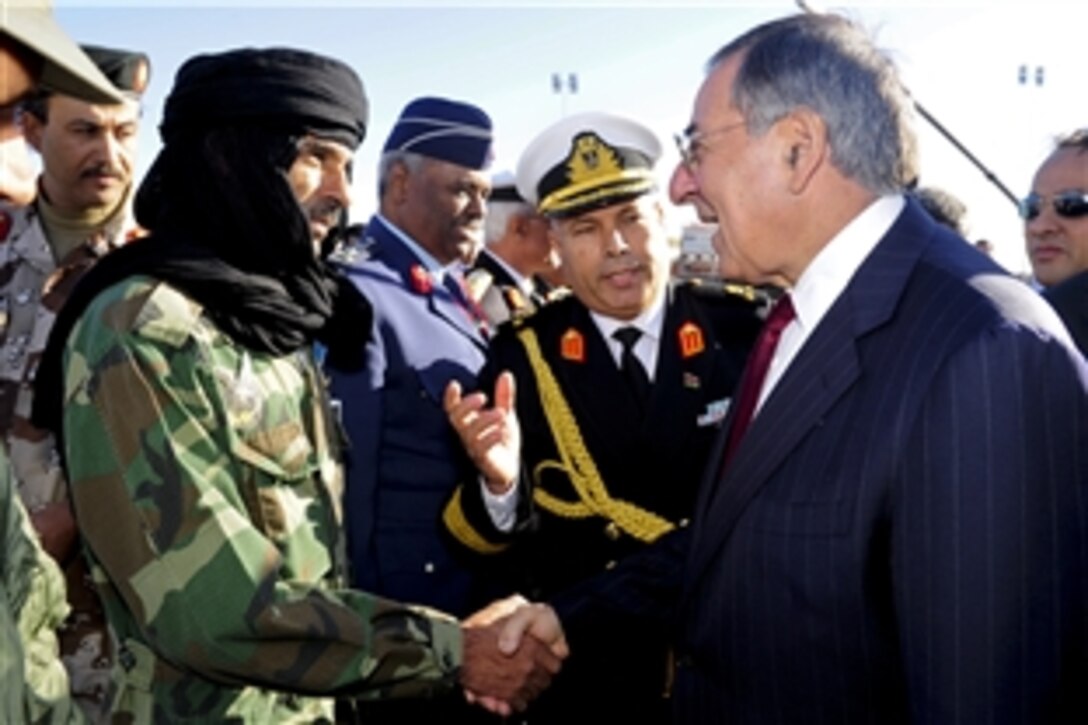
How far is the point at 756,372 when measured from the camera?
238cm

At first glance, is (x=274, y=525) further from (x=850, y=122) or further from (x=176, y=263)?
(x=850, y=122)

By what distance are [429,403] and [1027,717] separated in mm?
2304

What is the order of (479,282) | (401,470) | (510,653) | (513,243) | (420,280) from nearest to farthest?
(510,653), (401,470), (420,280), (479,282), (513,243)

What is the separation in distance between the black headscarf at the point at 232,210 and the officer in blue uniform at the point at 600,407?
0.67 meters

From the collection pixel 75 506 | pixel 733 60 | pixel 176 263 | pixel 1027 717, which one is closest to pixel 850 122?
pixel 733 60

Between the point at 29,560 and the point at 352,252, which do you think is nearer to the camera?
the point at 29,560

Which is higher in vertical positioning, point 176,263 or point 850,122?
point 850,122

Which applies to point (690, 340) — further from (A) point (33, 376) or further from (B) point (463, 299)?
(A) point (33, 376)

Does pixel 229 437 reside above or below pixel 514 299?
above

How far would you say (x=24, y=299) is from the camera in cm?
353

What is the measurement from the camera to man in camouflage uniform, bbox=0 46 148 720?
325cm

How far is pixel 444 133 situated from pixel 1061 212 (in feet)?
8.98

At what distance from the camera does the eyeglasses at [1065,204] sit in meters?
4.62

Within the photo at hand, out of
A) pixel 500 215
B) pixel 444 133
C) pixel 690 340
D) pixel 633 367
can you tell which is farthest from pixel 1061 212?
pixel 500 215
